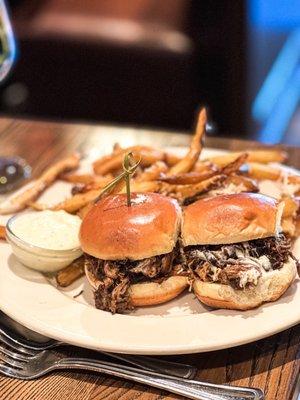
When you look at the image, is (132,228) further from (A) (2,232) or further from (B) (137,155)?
(B) (137,155)

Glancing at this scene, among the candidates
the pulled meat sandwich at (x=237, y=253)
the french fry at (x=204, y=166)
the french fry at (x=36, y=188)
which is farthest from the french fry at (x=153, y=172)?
the pulled meat sandwich at (x=237, y=253)

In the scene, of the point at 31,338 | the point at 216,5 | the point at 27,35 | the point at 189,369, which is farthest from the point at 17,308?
the point at 216,5

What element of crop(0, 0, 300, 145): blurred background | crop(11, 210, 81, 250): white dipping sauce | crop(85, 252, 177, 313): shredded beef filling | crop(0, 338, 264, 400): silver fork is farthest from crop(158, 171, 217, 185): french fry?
crop(0, 0, 300, 145): blurred background

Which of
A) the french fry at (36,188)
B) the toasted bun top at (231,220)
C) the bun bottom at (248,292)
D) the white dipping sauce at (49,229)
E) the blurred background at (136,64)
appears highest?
the toasted bun top at (231,220)

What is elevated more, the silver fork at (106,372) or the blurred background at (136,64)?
the silver fork at (106,372)

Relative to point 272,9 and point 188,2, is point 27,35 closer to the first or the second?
point 188,2

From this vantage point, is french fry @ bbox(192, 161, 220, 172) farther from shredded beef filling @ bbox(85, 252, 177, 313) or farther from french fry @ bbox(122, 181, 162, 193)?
shredded beef filling @ bbox(85, 252, 177, 313)

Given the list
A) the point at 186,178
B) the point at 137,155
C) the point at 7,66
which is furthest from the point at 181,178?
the point at 7,66

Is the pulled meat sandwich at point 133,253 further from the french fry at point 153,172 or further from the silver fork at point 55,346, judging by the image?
the french fry at point 153,172
